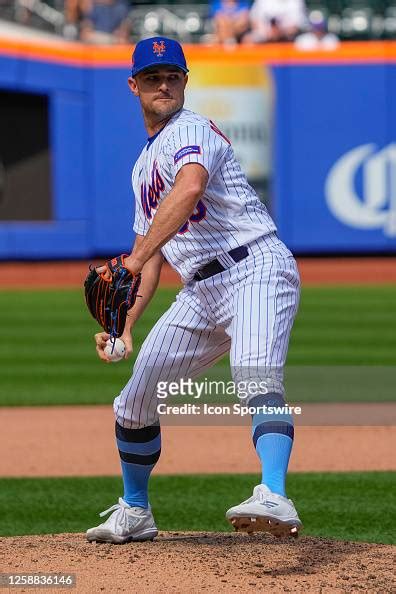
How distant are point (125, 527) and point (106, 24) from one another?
46.4 feet

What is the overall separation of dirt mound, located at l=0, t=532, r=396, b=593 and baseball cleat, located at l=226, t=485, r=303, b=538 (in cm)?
21

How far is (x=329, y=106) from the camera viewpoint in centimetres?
1730

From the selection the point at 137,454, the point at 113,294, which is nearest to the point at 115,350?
the point at 113,294

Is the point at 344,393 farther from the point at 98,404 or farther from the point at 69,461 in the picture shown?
the point at 69,461

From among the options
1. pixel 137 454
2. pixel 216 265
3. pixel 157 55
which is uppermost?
pixel 157 55

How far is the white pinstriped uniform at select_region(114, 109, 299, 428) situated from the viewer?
4.25 meters

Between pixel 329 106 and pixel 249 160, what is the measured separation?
4.47 ft

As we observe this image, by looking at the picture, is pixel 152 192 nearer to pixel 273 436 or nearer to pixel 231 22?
pixel 273 436

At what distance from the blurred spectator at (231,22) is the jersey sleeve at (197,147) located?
44.9 feet

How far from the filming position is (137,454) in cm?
476

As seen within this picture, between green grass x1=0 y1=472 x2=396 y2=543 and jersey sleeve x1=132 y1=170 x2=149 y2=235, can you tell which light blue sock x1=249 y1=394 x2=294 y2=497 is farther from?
green grass x1=0 y1=472 x2=396 y2=543

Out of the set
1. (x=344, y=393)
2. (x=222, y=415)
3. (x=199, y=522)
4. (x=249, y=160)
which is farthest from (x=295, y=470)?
(x=249, y=160)

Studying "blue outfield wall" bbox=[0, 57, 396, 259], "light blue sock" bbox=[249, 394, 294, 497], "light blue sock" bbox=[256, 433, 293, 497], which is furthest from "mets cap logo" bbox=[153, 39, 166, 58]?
"blue outfield wall" bbox=[0, 57, 396, 259]

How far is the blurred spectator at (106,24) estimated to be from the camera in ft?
58.6
